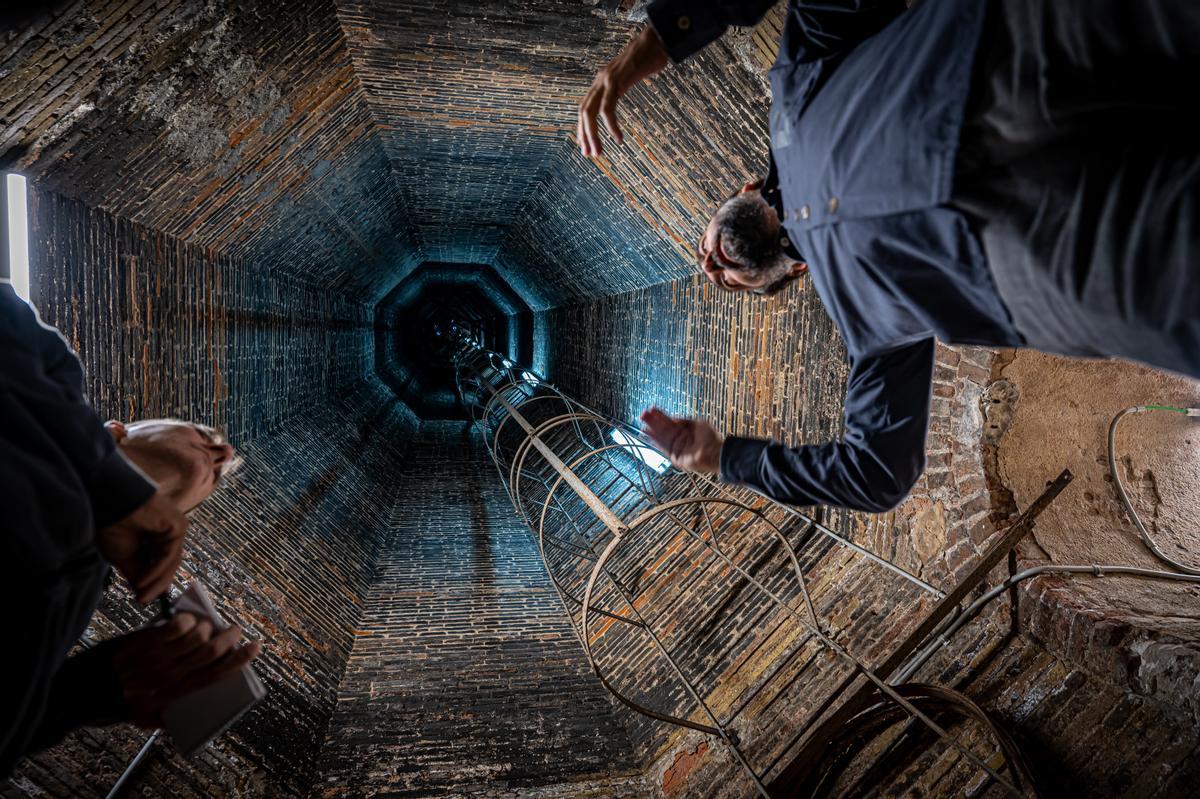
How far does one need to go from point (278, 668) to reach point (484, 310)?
483 inches

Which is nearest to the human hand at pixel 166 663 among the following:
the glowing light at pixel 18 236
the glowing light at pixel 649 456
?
the glowing light at pixel 18 236

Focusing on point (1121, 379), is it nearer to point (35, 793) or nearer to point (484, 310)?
point (35, 793)

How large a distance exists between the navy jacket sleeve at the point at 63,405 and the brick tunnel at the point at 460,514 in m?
1.68

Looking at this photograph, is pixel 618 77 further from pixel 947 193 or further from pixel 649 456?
pixel 649 456

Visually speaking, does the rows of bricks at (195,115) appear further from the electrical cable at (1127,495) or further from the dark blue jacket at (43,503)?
the electrical cable at (1127,495)

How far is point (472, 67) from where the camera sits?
4727 mm

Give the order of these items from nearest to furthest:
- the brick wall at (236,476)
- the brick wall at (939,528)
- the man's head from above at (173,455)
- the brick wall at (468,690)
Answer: the man's head from above at (173,455) < the brick wall at (939,528) < the brick wall at (236,476) < the brick wall at (468,690)

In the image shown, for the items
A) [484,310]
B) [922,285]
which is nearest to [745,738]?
[922,285]

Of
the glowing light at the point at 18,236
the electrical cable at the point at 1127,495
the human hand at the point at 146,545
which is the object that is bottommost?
the electrical cable at the point at 1127,495

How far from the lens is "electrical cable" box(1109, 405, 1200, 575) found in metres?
2.95

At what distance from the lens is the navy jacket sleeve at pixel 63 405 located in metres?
1.28

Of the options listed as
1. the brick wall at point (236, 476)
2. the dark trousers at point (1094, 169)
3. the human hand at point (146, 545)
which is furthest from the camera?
the brick wall at point (236, 476)

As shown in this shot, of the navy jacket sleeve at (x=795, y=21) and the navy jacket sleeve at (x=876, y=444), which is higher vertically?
the navy jacket sleeve at (x=795, y=21)

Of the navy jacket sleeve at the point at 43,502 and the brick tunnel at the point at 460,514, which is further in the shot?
the brick tunnel at the point at 460,514
